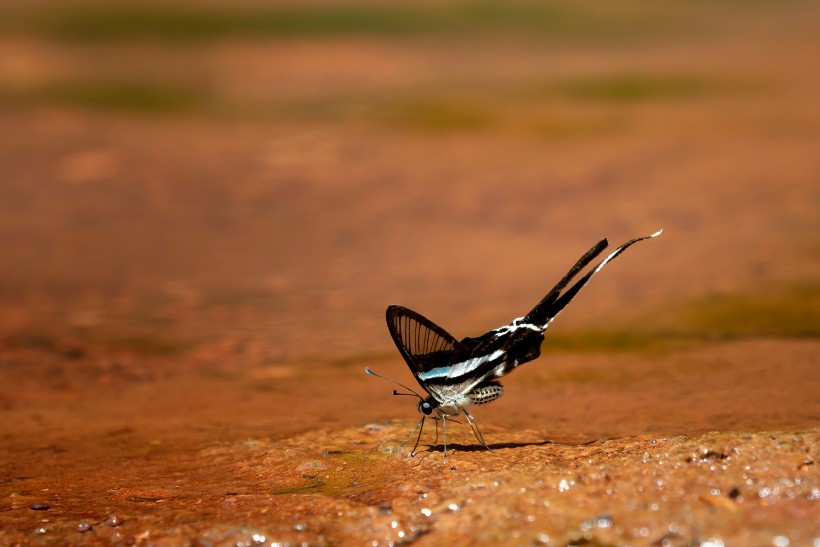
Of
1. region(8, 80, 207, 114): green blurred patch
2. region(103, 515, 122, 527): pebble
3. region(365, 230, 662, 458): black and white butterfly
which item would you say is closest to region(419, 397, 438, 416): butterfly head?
region(365, 230, 662, 458): black and white butterfly

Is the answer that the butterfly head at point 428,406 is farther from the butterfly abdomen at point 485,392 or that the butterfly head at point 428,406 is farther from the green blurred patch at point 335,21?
the green blurred patch at point 335,21

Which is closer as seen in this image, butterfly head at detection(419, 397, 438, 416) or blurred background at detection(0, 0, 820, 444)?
butterfly head at detection(419, 397, 438, 416)

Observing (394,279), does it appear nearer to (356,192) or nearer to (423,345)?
(356,192)

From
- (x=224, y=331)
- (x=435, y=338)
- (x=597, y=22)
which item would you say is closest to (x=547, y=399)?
(x=435, y=338)

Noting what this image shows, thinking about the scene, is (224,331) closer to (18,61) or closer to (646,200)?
(646,200)

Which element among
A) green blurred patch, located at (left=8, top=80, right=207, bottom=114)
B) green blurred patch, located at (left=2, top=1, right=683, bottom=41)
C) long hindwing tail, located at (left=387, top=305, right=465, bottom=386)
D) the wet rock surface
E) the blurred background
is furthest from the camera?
green blurred patch, located at (left=2, top=1, right=683, bottom=41)

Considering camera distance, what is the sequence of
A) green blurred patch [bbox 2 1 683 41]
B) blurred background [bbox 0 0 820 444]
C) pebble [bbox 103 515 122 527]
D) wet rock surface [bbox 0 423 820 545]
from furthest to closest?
green blurred patch [bbox 2 1 683 41] → blurred background [bbox 0 0 820 444] → pebble [bbox 103 515 122 527] → wet rock surface [bbox 0 423 820 545]

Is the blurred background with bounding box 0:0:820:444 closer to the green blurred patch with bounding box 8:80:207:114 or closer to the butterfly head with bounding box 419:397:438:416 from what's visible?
the green blurred patch with bounding box 8:80:207:114

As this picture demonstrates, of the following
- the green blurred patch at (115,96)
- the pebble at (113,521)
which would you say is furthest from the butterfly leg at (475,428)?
the green blurred patch at (115,96)
